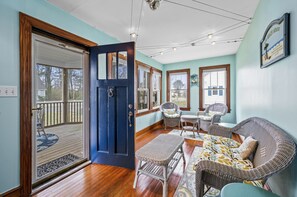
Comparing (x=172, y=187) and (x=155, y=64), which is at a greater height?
(x=155, y=64)

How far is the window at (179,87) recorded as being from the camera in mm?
5622

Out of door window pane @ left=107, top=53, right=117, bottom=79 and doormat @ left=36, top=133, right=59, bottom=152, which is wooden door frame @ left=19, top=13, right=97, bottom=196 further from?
doormat @ left=36, top=133, right=59, bottom=152

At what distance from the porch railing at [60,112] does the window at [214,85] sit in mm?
4996

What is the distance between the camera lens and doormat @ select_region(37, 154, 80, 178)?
223 cm

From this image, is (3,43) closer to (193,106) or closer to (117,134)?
(117,134)

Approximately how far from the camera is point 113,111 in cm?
245

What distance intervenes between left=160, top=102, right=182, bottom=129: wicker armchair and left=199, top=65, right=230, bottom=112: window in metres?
1.00

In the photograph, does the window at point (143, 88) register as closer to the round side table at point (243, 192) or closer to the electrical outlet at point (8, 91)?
the electrical outlet at point (8, 91)

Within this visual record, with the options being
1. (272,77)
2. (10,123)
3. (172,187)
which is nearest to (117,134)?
(172,187)

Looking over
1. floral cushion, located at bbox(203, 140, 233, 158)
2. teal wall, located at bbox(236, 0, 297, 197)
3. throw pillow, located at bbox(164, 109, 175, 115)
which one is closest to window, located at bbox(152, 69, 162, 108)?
throw pillow, located at bbox(164, 109, 175, 115)

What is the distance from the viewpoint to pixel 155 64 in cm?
542

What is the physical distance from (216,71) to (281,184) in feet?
14.2

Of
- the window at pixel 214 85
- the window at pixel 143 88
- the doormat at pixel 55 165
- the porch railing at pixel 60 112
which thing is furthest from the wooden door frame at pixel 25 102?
the window at pixel 214 85

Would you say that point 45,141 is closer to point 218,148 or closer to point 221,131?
point 218,148
